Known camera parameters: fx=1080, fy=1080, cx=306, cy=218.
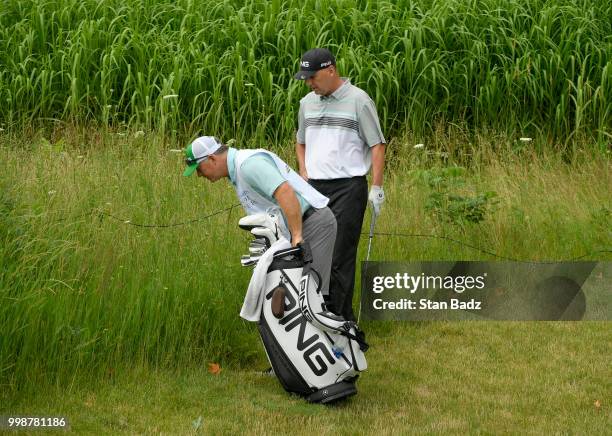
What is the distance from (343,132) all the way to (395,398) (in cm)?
169

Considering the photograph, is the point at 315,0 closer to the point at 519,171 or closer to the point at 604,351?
the point at 519,171

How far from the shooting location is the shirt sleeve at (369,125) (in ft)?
22.1

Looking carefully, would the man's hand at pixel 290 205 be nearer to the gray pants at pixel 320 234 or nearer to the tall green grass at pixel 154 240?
the gray pants at pixel 320 234

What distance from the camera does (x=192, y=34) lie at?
12062 mm

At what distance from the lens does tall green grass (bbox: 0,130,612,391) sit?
619cm

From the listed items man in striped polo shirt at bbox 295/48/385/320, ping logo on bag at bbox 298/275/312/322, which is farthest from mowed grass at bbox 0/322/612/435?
man in striped polo shirt at bbox 295/48/385/320

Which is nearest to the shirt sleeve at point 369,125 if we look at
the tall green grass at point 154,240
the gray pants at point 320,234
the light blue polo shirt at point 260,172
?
the gray pants at point 320,234

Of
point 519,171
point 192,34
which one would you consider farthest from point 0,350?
point 192,34

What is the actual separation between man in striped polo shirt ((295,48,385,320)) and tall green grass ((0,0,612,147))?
13.4 ft

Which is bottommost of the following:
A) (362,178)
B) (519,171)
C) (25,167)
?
(519,171)

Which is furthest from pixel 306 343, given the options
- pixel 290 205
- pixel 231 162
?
pixel 231 162

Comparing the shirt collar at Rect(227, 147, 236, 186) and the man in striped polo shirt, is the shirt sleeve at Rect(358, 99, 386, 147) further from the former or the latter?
the shirt collar at Rect(227, 147, 236, 186)

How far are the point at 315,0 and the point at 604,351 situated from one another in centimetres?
656

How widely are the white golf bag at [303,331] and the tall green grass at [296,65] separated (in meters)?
5.03
